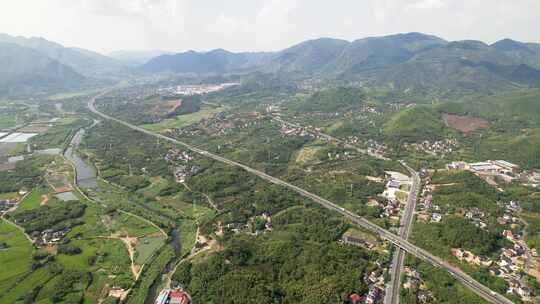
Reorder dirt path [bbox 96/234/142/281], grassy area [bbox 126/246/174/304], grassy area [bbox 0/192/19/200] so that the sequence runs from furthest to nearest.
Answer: grassy area [bbox 0/192/19/200] < dirt path [bbox 96/234/142/281] < grassy area [bbox 126/246/174/304]

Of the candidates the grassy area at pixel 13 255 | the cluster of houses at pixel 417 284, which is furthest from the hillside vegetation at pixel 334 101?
the grassy area at pixel 13 255

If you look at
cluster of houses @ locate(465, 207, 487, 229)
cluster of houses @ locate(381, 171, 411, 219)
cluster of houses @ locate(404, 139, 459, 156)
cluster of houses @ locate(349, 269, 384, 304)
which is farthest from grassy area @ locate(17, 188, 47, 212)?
cluster of houses @ locate(404, 139, 459, 156)

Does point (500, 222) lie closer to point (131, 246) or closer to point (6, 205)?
point (131, 246)

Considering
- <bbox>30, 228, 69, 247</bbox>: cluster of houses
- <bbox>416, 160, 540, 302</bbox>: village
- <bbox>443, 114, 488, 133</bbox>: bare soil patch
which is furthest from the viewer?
<bbox>443, 114, 488, 133</bbox>: bare soil patch

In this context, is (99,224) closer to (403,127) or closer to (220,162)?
(220,162)

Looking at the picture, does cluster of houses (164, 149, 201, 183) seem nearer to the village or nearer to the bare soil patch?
the village

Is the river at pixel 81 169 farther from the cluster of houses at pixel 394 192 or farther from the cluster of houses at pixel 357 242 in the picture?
the cluster of houses at pixel 394 192

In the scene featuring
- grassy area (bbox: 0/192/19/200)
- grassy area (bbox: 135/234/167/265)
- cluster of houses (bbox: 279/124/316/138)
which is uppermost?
grassy area (bbox: 135/234/167/265)
